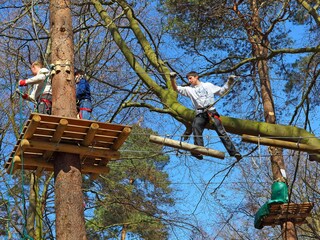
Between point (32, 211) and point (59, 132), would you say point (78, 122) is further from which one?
point (32, 211)

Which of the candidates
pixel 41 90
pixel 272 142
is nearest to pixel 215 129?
pixel 272 142

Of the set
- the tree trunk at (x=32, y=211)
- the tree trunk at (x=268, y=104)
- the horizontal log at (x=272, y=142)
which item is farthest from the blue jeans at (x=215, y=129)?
the tree trunk at (x=32, y=211)

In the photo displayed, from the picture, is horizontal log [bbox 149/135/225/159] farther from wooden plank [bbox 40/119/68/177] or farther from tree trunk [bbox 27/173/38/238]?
tree trunk [bbox 27/173/38/238]

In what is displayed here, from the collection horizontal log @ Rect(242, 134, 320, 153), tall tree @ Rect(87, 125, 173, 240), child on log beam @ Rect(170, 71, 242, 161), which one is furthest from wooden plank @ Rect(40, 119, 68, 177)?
tall tree @ Rect(87, 125, 173, 240)

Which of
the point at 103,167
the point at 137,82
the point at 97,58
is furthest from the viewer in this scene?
the point at 97,58

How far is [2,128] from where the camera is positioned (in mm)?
11391

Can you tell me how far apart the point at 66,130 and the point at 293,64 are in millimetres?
5936

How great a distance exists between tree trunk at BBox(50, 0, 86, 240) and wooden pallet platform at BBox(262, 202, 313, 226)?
4.43 m

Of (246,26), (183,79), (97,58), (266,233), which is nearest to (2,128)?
(97,58)

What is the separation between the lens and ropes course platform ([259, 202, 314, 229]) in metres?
9.06

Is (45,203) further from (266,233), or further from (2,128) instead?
(266,233)

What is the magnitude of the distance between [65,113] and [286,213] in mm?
4878

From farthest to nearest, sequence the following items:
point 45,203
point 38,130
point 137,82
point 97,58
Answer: point 45,203 → point 97,58 → point 137,82 → point 38,130

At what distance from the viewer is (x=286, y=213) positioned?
9180 mm
